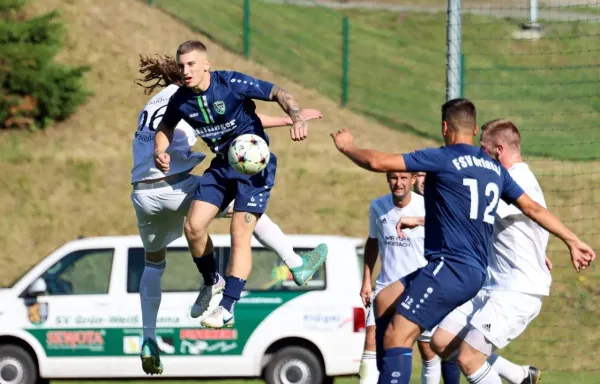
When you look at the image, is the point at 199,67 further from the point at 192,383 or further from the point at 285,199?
the point at 285,199

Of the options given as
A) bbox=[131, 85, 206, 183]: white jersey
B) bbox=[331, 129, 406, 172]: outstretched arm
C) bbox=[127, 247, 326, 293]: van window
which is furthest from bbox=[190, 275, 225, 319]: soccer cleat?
bbox=[127, 247, 326, 293]: van window

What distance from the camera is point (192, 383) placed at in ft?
44.3

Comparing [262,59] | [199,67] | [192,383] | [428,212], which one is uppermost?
[262,59]

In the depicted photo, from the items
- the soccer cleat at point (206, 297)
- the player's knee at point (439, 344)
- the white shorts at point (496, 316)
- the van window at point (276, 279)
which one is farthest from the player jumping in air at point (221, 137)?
the van window at point (276, 279)

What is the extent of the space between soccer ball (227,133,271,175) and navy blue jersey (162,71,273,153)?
270 mm

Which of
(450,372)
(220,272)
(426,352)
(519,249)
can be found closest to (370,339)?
(426,352)

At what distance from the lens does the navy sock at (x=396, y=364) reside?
7.54 metres

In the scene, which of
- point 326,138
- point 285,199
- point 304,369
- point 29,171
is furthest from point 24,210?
point 304,369

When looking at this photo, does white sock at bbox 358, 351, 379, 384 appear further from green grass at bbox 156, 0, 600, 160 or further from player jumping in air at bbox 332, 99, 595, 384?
green grass at bbox 156, 0, 600, 160

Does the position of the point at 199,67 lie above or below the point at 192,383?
above

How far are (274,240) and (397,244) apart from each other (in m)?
2.12

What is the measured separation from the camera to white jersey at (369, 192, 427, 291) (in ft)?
33.2

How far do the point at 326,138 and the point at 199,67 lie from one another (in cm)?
1415

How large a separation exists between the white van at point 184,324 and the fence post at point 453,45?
3320 mm
